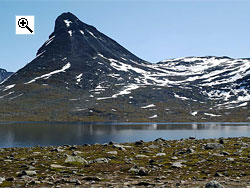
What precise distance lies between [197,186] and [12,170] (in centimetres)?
1536

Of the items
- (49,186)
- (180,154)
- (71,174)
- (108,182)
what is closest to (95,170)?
(71,174)

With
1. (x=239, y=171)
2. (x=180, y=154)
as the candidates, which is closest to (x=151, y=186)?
(x=239, y=171)

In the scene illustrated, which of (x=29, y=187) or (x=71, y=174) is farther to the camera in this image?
(x=71, y=174)

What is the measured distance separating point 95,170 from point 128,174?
345cm

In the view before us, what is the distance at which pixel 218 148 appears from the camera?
42.2 metres

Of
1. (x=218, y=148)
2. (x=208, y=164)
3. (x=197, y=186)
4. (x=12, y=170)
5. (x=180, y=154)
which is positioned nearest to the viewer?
(x=197, y=186)

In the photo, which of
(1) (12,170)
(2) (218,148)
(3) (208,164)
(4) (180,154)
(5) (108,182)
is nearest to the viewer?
(5) (108,182)

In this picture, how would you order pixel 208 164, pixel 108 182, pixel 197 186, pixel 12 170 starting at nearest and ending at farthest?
1. pixel 197 186
2. pixel 108 182
3. pixel 12 170
4. pixel 208 164

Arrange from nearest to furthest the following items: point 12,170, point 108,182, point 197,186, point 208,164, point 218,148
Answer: point 197,186
point 108,182
point 12,170
point 208,164
point 218,148

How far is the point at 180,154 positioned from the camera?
120 ft

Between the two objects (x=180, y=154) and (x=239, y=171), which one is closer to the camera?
(x=239, y=171)

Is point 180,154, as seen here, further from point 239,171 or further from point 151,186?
A: point 151,186

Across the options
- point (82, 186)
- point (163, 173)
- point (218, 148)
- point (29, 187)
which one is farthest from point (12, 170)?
point (218, 148)

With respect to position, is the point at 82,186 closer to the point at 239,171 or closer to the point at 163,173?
the point at 163,173
